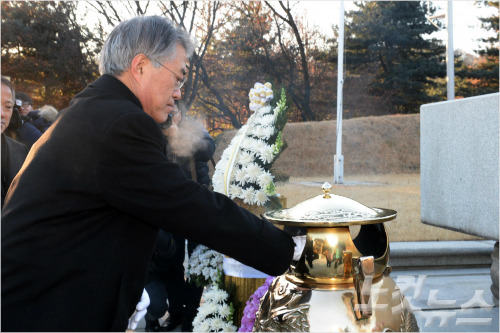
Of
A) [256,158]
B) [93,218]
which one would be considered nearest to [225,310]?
[256,158]

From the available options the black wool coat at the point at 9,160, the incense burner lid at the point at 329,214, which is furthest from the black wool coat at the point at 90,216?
the black wool coat at the point at 9,160

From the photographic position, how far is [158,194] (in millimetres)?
1449

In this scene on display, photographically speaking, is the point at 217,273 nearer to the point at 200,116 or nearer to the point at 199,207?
the point at 199,207

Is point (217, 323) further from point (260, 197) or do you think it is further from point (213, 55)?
point (213, 55)

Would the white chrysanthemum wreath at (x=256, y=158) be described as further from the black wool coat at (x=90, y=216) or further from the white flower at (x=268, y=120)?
the black wool coat at (x=90, y=216)

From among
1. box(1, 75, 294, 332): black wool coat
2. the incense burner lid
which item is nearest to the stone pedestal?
the incense burner lid

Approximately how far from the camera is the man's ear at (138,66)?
1.66 metres

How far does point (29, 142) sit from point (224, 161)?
1.86 m

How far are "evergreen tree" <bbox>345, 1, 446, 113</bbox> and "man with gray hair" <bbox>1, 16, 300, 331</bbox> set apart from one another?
36.7 feet

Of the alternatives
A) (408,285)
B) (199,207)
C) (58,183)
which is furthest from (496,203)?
(58,183)

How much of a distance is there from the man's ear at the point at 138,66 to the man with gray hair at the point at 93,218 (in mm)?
164

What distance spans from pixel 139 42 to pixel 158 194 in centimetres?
53

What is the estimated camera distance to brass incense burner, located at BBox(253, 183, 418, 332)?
67.3 inches

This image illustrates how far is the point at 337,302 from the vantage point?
1747mm
